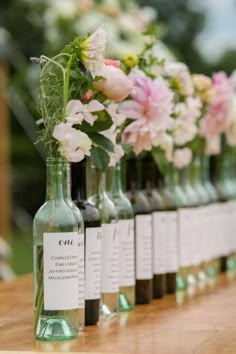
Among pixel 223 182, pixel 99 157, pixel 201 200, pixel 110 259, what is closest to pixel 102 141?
pixel 99 157

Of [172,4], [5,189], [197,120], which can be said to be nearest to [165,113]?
[197,120]

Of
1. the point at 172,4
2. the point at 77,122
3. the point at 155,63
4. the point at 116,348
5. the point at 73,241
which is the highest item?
the point at 172,4

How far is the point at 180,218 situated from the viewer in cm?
256

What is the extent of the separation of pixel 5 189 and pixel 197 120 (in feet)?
16.1

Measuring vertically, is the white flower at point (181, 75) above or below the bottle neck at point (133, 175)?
above

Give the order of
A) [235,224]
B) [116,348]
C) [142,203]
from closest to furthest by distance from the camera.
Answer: [116,348] < [142,203] < [235,224]

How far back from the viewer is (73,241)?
1761 millimetres

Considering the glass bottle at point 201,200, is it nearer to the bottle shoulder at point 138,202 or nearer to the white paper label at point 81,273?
the bottle shoulder at point 138,202

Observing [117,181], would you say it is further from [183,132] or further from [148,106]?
[183,132]

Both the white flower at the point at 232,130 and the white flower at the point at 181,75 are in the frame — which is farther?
the white flower at the point at 232,130

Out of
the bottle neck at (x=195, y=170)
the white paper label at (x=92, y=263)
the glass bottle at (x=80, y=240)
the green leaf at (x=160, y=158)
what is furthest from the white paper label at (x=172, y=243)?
the glass bottle at (x=80, y=240)

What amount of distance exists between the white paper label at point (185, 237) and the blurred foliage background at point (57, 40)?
1.38 ft

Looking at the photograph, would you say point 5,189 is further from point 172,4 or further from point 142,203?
point 172,4

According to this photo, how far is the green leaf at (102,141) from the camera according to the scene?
6.24ft
